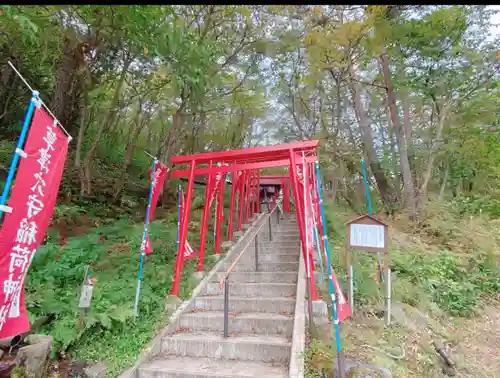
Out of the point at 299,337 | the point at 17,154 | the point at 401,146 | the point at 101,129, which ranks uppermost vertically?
the point at 401,146

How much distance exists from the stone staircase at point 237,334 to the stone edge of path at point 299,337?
6.8 inches

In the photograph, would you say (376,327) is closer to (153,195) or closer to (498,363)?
(498,363)

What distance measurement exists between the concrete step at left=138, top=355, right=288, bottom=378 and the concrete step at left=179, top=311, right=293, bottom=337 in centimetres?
72

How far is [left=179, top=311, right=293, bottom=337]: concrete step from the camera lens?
5.29 m

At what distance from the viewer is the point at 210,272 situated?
7.51 metres

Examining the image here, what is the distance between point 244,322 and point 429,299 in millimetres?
4351

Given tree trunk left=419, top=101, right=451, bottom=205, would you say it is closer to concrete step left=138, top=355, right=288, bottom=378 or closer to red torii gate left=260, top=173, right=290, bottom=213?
red torii gate left=260, top=173, right=290, bottom=213

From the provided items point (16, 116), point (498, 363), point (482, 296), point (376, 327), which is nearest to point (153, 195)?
point (376, 327)

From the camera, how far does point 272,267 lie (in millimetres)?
8328

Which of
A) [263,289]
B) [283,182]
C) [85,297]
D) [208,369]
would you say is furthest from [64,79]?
[283,182]

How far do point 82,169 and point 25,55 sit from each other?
148 inches

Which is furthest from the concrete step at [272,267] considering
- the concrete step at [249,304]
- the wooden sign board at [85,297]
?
the wooden sign board at [85,297]

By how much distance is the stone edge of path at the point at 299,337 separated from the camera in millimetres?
4008

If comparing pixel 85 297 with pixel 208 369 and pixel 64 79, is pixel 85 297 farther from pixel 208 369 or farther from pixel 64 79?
pixel 64 79
